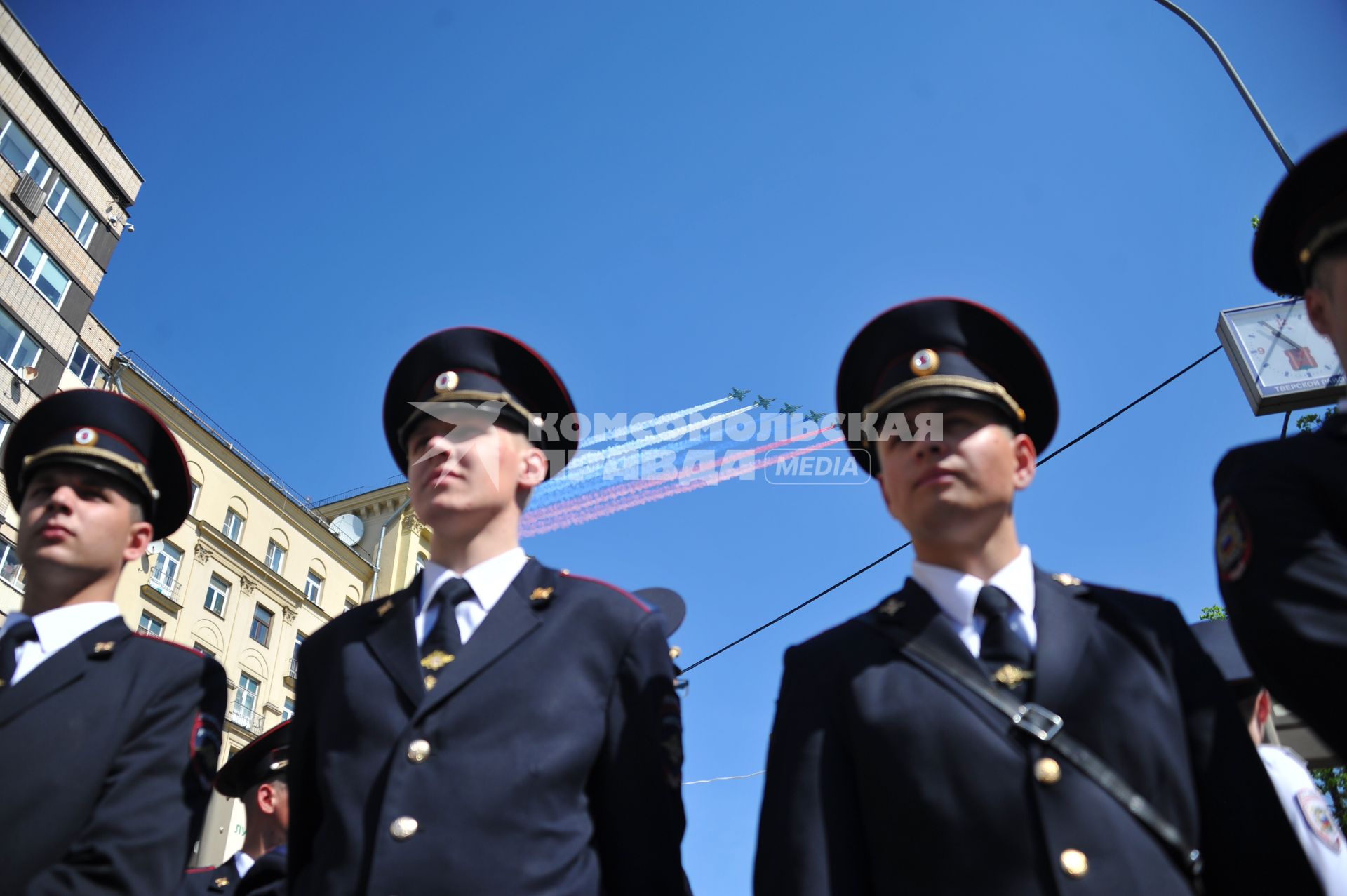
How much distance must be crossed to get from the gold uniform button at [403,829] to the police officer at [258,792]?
13.0 feet

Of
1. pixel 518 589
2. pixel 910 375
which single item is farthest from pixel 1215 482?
pixel 518 589

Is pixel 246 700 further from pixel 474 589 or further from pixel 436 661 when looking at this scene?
pixel 436 661

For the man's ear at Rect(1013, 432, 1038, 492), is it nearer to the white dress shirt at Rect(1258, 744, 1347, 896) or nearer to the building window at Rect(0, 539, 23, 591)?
the white dress shirt at Rect(1258, 744, 1347, 896)

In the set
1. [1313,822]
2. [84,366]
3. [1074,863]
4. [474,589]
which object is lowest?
[1074,863]

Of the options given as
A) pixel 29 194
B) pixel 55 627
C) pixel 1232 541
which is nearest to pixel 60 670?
pixel 55 627

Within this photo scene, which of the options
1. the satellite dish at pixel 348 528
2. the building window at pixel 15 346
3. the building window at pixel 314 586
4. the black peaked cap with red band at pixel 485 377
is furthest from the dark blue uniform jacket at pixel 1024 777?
the satellite dish at pixel 348 528

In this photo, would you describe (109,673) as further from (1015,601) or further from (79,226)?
(79,226)

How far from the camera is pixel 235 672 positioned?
95.9 ft

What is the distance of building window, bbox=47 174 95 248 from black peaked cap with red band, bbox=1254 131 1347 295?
29.6 m

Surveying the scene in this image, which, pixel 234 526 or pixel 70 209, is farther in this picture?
pixel 234 526

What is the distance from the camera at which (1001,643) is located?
2.65 metres

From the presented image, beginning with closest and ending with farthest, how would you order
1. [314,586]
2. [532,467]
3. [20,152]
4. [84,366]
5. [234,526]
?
[532,467] < [20,152] < [84,366] < [234,526] < [314,586]

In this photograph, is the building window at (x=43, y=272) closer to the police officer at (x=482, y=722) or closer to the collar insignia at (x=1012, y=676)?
the police officer at (x=482, y=722)

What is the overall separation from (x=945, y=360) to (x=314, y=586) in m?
33.7
